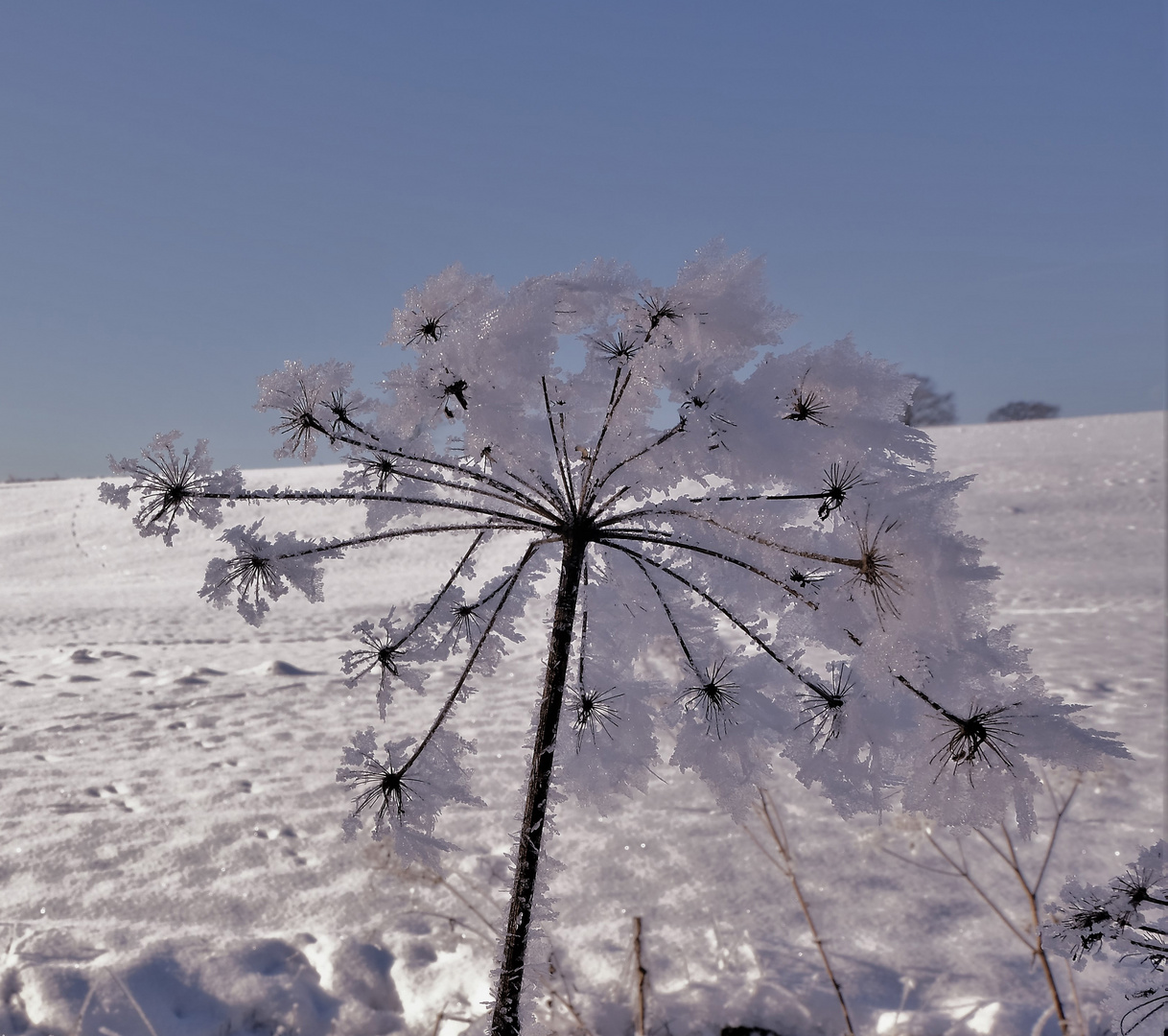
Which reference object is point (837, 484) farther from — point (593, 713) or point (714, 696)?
point (593, 713)

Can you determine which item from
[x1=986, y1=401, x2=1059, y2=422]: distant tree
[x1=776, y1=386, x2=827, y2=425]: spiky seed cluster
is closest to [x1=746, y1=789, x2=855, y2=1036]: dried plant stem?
[x1=776, y1=386, x2=827, y2=425]: spiky seed cluster

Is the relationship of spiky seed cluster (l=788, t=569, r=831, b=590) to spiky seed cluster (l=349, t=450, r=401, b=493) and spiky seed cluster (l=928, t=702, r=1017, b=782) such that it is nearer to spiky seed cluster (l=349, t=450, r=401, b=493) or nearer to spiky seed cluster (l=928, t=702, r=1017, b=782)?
spiky seed cluster (l=928, t=702, r=1017, b=782)

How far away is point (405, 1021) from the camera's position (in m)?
2.79

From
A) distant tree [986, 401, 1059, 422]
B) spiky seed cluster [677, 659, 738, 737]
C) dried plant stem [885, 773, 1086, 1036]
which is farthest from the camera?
distant tree [986, 401, 1059, 422]

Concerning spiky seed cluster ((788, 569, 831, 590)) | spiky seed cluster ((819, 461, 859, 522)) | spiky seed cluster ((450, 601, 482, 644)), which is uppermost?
spiky seed cluster ((819, 461, 859, 522))

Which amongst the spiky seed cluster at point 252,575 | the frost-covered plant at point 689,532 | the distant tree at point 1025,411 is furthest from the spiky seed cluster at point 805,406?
the distant tree at point 1025,411

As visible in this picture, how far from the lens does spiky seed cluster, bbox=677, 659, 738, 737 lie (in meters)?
1.54

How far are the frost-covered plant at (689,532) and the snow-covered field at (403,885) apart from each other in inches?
44.6

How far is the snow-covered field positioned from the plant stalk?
0.88m

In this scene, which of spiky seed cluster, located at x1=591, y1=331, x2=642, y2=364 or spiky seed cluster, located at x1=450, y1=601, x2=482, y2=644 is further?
spiky seed cluster, located at x1=450, y1=601, x2=482, y2=644

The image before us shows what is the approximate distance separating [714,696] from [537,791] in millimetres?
426

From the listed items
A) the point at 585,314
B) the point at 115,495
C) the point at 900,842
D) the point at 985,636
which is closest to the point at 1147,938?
the point at 985,636

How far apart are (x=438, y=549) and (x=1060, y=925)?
14676mm

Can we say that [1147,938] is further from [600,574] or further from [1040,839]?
[1040,839]
